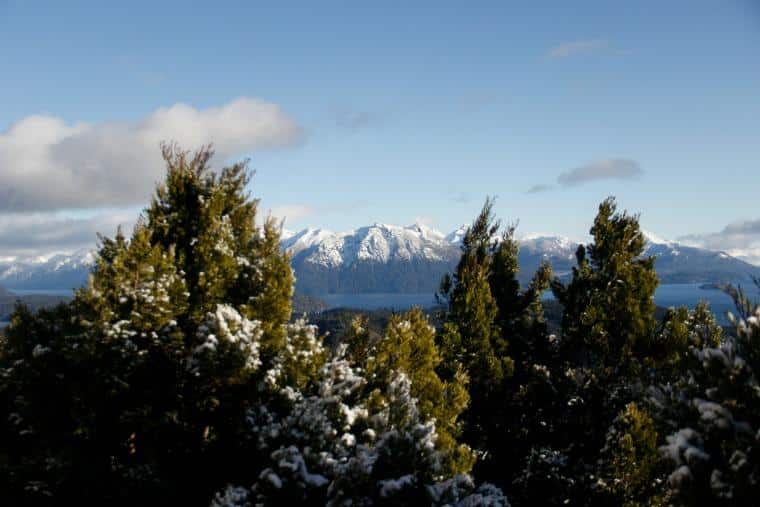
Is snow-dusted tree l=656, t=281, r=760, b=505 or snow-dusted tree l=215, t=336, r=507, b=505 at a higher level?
snow-dusted tree l=656, t=281, r=760, b=505

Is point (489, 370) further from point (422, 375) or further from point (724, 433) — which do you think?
point (724, 433)

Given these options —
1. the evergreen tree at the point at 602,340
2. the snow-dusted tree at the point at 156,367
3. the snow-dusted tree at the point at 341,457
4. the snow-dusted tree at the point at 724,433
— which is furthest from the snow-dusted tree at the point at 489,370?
the snow-dusted tree at the point at 724,433

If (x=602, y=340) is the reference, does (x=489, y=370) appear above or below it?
below

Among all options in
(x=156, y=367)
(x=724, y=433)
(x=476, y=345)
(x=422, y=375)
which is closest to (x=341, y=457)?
(x=156, y=367)

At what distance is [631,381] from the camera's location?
21047mm

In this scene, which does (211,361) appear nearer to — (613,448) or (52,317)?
(52,317)

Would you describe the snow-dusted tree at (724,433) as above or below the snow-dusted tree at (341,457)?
above

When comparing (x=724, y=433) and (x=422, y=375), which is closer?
(x=724, y=433)

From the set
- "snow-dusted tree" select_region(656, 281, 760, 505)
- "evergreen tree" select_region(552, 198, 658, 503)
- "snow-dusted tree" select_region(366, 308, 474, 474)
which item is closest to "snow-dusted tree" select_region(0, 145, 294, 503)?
"snow-dusted tree" select_region(366, 308, 474, 474)

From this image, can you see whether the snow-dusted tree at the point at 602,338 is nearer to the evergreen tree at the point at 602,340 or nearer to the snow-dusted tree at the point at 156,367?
the evergreen tree at the point at 602,340

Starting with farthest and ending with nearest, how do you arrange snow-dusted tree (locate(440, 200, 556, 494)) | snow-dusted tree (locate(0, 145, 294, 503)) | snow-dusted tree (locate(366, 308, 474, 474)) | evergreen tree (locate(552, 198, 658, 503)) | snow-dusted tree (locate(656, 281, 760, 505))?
1. snow-dusted tree (locate(440, 200, 556, 494))
2. evergreen tree (locate(552, 198, 658, 503))
3. snow-dusted tree (locate(366, 308, 474, 474))
4. snow-dusted tree (locate(0, 145, 294, 503))
5. snow-dusted tree (locate(656, 281, 760, 505))

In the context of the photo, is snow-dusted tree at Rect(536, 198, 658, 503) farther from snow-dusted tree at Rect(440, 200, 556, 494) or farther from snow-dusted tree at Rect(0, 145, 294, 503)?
snow-dusted tree at Rect(0, 145, 294, 503)

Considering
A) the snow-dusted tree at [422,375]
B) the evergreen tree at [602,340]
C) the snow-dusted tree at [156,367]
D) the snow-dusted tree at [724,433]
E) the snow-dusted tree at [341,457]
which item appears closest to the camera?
the snow-dusted tree at [724,433]

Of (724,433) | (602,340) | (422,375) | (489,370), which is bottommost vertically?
(489,370)
